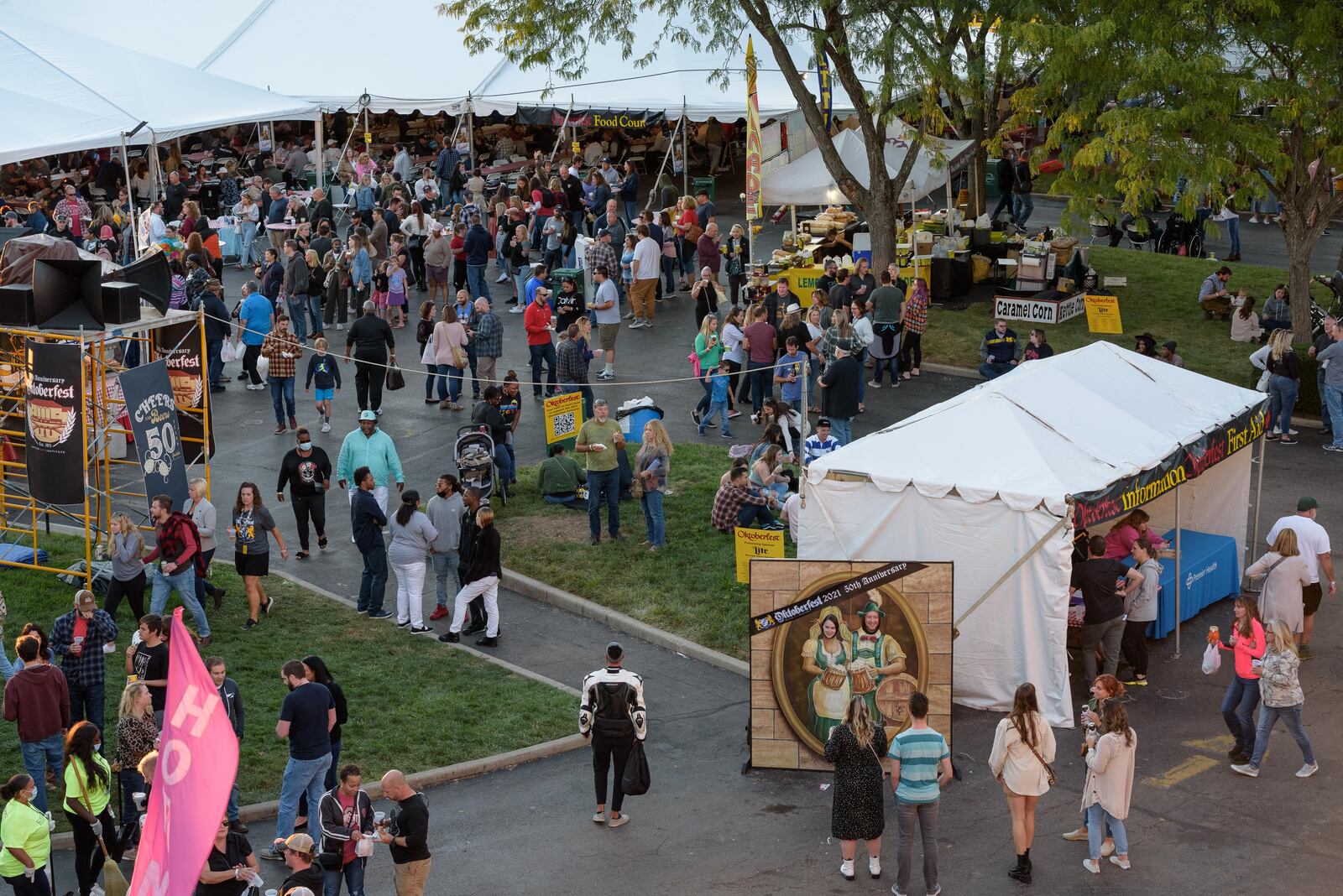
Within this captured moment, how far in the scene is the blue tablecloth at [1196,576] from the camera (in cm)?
1468

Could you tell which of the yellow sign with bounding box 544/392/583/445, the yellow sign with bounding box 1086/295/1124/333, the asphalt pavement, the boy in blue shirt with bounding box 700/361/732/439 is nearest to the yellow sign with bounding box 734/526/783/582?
the asphalt pavement

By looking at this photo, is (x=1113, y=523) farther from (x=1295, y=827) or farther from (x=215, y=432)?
(x=215, y=432)

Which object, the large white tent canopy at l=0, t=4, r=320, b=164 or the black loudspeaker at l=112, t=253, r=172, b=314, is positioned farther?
the large white tent canopy at l=0, t=4, r=320, b=164

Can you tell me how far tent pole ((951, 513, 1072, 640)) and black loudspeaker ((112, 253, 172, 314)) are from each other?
8776 mm

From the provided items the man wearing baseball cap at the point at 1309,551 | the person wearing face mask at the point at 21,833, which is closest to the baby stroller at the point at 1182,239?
the man wearing baseball cap at the point at 1309,551

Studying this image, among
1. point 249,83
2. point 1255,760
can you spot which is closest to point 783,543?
point 1255,760

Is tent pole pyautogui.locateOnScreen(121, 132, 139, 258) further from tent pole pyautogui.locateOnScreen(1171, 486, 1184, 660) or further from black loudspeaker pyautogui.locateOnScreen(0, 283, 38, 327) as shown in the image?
tent pole pyautogui.locateOnScreen(1171, 486, 1184, 660)

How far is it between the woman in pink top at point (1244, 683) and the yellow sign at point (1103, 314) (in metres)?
12.6

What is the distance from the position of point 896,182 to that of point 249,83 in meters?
15.3

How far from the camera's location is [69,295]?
15.6 m

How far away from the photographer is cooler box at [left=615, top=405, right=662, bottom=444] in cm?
1941

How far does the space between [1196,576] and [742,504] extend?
455 centimetres

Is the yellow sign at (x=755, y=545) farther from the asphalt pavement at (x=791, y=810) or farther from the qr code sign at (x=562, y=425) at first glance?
the qr code sign at (x=562, y=425)

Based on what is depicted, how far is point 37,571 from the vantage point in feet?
52.1
